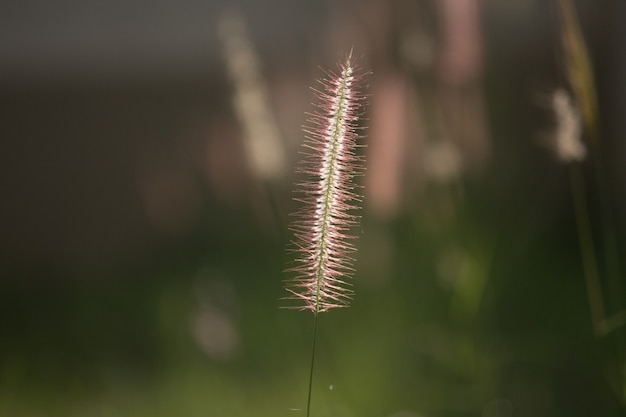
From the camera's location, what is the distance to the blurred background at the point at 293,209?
146 cm

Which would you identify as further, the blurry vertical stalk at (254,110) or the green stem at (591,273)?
the blurry vertical stalk at (254,110)

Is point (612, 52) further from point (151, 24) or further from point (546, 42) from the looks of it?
point (151, 24)

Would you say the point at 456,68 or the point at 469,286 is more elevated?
the point at 456,68

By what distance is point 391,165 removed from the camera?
5.68 ft

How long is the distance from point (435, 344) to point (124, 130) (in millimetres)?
2849

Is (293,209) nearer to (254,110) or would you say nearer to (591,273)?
(254,110)

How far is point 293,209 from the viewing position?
3.55 metres

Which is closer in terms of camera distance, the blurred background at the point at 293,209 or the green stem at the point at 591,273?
the green stem at the point at 591,273

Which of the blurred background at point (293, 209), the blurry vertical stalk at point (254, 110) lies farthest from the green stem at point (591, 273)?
the blurry vertical stalk at point (254, 110)

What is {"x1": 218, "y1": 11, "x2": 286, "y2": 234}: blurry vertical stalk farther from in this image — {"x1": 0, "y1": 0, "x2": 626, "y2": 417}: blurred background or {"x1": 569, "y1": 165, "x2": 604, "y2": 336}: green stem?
{"x1": 569, "y1": 165, "x2": 604, "y2": 336}: green stem

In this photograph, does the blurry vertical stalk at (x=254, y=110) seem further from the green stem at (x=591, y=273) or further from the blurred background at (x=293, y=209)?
the green stem at (x=591, y=273)

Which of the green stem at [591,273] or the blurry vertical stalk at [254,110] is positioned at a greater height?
the blurry vertical stalk at [254,110]

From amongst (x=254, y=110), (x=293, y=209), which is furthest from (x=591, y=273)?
(x=293, y=209)

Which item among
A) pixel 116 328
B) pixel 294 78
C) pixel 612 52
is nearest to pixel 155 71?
pixel 294 78
